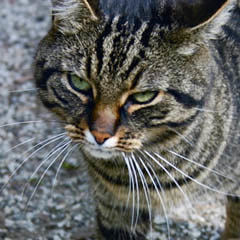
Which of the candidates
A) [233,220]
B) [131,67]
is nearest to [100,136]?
[131,67]

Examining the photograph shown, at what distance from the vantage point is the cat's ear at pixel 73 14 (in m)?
2.06

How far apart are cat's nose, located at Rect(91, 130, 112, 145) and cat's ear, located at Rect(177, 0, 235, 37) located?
0.51 m

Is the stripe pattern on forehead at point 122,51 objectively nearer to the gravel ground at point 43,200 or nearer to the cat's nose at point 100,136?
the cat's nose at point 100,136

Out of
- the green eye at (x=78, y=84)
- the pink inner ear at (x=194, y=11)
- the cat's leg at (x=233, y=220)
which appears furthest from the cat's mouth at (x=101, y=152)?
the cat's leg at (x=233, y=220)

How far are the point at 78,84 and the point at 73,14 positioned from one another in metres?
0.28

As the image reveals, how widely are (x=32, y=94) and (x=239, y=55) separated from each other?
1759mm

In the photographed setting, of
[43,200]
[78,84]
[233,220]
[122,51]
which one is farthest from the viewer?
[43,200]

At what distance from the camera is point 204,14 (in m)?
1.97

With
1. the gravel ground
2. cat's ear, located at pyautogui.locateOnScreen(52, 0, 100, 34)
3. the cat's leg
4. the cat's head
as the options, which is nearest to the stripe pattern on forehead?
the cat's head

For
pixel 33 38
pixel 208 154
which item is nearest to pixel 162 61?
pixel 208 154

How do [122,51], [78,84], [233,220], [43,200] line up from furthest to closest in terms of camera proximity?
1. [43,200]
2. [233,220]
3. [78,84]
4. [122,51]

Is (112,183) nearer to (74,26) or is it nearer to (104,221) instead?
(104,221)

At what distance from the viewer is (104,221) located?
2730 mm

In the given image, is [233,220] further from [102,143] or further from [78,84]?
A: [78,84]
